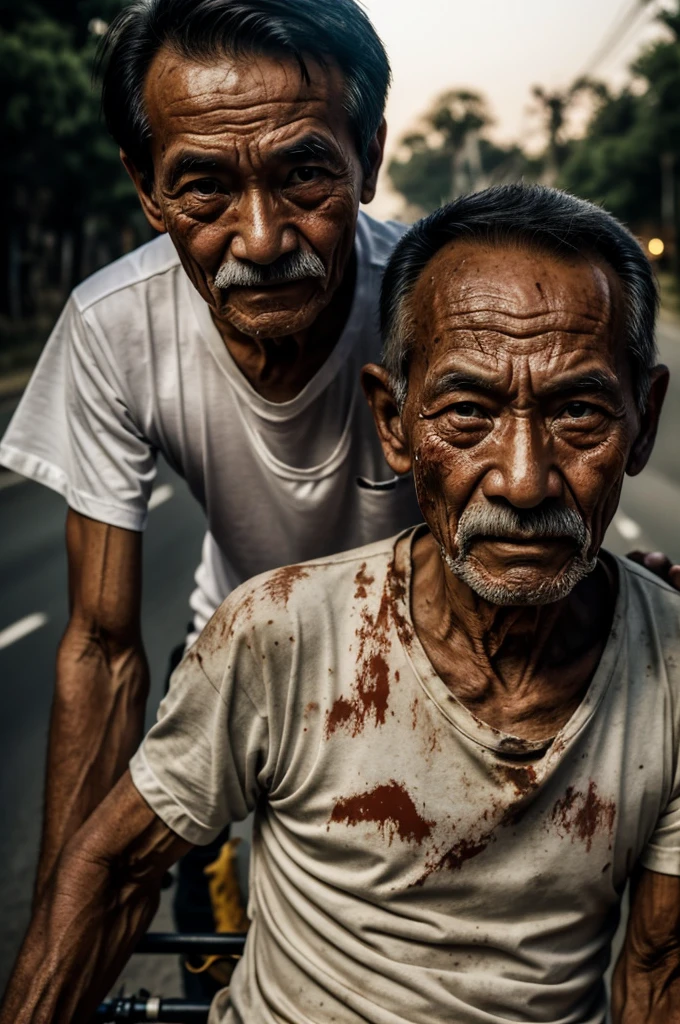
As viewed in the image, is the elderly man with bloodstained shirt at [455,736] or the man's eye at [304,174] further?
the man's eye at [304,174]

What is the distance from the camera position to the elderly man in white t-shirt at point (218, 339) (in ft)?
6.39

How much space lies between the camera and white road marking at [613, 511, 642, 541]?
368 inches

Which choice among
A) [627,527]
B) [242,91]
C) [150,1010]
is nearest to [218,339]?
[242,91]

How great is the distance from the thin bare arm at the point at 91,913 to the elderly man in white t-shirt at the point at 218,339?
0.86 ft

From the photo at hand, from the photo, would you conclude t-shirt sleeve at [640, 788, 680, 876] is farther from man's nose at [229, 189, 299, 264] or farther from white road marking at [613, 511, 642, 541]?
white road marking at [613, 511, 642, 541]

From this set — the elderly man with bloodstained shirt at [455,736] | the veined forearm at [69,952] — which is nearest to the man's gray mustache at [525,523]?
the elderly man with bloodstained shirt at [455,736]

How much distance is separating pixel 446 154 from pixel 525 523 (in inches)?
4106

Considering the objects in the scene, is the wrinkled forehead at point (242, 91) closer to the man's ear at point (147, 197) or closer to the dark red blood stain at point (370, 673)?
the man's ear at point (147, 197)

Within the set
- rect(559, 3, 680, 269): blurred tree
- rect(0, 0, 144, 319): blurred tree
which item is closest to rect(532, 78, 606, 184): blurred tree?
rect(559, 3, 680, 269): blurred tree

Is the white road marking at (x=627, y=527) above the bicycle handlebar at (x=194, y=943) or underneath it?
above

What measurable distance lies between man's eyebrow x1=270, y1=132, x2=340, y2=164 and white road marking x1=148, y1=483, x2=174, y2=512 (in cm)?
845

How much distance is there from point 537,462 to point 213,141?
77 cm

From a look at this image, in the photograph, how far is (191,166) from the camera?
196 centimetres

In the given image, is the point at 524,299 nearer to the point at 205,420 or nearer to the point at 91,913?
the point at 205,420
